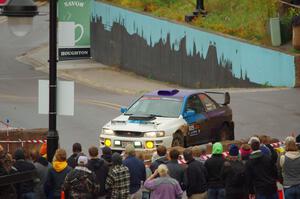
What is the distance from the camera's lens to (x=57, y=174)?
16.2 metres

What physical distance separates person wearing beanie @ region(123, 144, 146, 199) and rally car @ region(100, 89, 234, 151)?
21.1ft

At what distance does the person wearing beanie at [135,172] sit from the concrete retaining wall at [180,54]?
2193cm

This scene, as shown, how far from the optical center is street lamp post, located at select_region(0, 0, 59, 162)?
1641cm

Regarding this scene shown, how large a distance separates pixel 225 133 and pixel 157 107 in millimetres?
2276

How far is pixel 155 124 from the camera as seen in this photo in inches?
940

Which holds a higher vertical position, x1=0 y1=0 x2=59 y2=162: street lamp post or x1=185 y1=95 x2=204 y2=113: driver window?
x1=0 y1=0 x2=59 y2=162: street lamp post

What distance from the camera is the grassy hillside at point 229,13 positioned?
138ft

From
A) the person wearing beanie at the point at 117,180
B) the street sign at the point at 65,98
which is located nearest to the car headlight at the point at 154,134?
the street sign at the point at 65,98

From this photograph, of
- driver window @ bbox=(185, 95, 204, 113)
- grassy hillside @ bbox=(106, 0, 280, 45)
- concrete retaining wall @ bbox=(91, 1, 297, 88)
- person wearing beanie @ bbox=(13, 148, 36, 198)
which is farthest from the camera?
grassy hillside @ bbox=(106, 0, 280, 45)

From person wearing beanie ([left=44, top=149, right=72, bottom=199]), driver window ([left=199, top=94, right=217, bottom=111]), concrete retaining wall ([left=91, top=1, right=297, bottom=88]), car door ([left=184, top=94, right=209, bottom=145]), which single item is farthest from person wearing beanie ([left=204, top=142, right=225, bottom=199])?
concrete retaining wall ([left=91, top=1, right=297, bottom=88])

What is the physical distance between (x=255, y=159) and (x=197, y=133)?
7.96 metres

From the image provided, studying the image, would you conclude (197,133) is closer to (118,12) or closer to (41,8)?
(118,12)

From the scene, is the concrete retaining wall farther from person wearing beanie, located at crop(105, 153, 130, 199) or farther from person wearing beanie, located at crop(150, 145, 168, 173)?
person wearing beanie, located at crop(105, 153, 130, 199)

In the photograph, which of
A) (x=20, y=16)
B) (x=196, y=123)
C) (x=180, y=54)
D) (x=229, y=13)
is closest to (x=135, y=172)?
(x=20, y=16)
